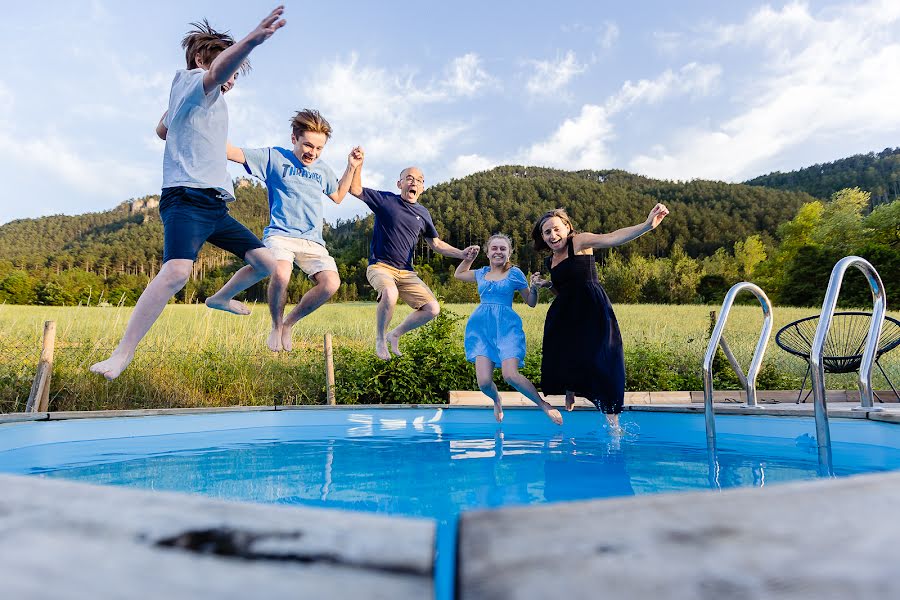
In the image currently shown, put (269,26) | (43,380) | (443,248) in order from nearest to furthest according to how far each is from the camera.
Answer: (269,26)
(443,248)
(43,380)

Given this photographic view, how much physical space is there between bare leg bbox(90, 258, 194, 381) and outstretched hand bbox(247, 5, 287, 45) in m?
1.35

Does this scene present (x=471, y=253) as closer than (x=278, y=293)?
No

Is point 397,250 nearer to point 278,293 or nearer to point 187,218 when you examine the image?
point 278,293

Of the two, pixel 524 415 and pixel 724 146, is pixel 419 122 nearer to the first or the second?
pixel 524 415

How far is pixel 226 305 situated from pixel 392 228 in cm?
144

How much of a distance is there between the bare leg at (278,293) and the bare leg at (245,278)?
7 centimetres

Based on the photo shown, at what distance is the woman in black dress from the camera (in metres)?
4.67

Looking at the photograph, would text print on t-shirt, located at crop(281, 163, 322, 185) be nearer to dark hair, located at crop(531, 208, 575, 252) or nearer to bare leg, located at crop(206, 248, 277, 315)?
bare leg, located at crop(206, 248, 277, 315)

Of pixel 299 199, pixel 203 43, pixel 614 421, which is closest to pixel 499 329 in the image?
pixel 614 421

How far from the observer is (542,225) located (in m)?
4.98

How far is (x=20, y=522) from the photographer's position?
1.43 feet

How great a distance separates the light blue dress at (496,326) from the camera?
4793 millimetres

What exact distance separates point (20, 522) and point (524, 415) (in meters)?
6.00

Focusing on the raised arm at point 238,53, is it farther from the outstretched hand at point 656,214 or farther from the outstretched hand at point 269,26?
the outstretched hand at point 656,214
